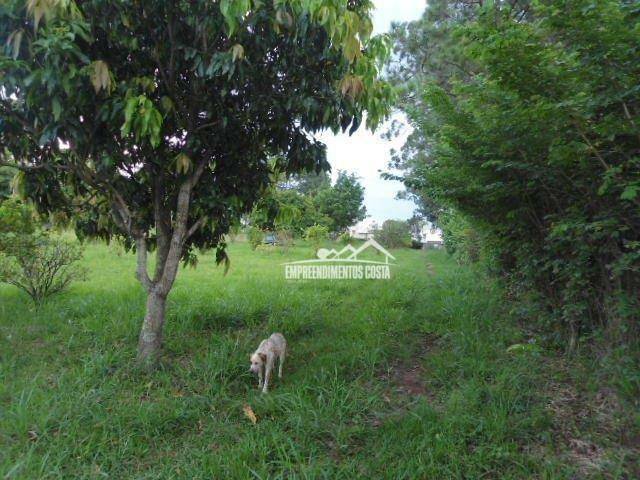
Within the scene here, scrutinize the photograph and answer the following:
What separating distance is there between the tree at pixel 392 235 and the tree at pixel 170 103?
14.0 meters

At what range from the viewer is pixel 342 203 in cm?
2080

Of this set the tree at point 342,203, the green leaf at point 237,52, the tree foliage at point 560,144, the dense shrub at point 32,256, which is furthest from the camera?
the tree at point 342,203

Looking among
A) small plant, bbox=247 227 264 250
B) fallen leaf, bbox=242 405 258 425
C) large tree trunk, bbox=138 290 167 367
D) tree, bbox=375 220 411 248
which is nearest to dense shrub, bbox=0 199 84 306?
large tree trunk, bbox=138 290 167 367

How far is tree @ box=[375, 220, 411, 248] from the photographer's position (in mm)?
17422

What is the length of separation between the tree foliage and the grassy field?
0.57 metres

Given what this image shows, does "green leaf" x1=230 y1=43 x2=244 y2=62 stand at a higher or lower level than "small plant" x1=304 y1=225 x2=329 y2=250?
higher

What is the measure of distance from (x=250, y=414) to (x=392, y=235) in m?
15.3

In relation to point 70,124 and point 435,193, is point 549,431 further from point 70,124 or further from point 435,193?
point 70,124

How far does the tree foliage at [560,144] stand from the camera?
1.99 metres

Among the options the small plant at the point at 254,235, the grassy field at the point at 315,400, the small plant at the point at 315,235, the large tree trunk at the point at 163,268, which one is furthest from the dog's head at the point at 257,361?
the small plant at the point at 315,235

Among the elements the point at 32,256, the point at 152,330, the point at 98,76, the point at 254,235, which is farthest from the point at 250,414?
the point at 254,235

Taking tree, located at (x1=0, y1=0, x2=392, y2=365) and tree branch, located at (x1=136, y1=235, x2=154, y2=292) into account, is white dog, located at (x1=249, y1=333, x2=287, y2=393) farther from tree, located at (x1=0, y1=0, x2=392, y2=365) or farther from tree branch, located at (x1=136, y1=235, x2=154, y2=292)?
tree branch, located at (x1=136, y1=235, x2=154, y2=292)

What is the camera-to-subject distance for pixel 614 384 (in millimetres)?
2486

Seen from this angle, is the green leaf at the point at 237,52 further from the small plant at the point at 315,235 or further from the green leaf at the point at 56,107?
the small plant at the point at 315,235
